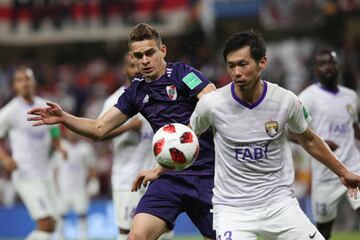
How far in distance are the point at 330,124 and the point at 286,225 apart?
367cm

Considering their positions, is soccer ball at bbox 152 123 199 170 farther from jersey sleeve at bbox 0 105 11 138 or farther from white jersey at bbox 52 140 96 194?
white jersey at bbox 52 140 96 194

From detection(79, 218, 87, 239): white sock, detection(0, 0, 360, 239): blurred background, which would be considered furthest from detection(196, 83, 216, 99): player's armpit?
detection(0, 0, 360, 239): blurred background

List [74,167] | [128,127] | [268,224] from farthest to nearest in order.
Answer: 1. [74,167]
2. [128,127]
3. [268,224]

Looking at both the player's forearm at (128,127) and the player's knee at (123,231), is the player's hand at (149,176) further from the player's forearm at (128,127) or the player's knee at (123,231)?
the player's knee at (123,231)

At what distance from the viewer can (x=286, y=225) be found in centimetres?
623

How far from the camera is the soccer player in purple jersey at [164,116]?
7.08 metres

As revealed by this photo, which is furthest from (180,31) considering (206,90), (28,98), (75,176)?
(206,90)

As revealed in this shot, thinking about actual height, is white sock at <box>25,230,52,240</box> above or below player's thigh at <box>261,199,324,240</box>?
below

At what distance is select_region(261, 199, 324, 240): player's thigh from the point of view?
20.4ft

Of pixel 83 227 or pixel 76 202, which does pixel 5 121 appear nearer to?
pixel 83 227

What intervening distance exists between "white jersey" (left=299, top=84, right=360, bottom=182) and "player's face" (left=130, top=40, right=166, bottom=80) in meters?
2.97

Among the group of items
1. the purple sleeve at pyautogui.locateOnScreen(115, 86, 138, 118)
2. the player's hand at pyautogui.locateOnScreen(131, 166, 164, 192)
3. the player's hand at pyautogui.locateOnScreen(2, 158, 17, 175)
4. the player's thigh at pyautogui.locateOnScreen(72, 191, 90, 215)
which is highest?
the purple sleeve at pyautogui.locateOnScreen(115, 86, 138, 118)

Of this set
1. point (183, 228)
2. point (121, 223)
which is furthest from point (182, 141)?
point (183, 228)

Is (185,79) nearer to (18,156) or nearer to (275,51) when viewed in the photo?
(18,156)
